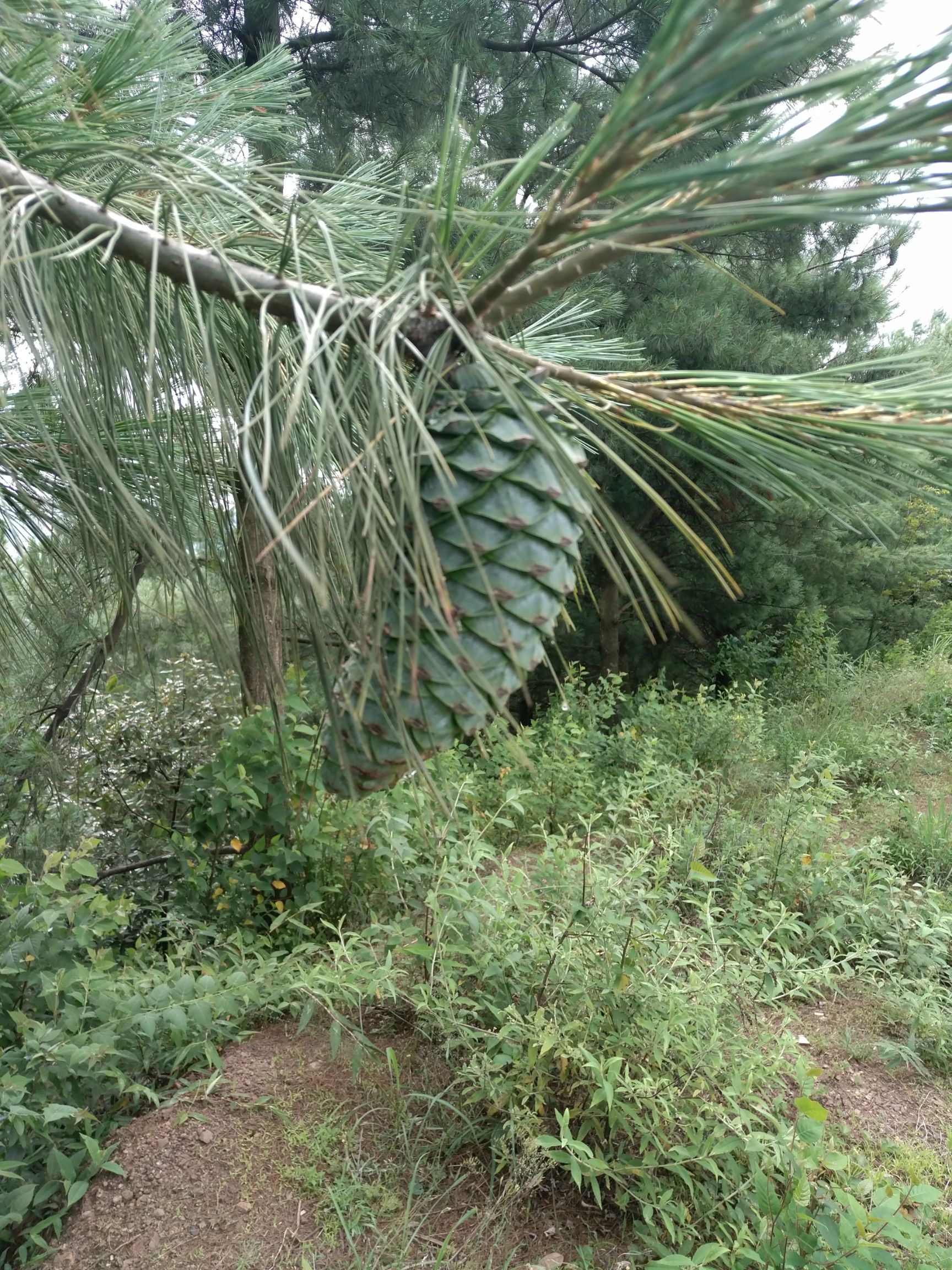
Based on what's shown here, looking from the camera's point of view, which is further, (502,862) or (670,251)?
(502,862)

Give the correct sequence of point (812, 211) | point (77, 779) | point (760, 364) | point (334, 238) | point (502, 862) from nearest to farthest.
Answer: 1. point (812, 211)
2. point (334, 238)
3. point (502, 862)
4. point (77, 779)
5. point (760, 364)

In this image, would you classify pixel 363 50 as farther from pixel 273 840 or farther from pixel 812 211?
pixel 812 211

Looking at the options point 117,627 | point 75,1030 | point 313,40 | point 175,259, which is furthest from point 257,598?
point 313,40

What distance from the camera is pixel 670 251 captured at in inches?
17.8

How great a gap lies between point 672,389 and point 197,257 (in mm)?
313

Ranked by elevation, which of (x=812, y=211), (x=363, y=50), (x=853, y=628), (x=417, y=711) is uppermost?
(x=363, y=50)

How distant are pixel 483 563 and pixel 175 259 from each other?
28 cm

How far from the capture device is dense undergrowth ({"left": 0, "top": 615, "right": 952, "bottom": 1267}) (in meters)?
1.45

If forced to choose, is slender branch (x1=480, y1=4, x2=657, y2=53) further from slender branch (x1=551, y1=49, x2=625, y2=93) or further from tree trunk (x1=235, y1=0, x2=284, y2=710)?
tree trunk (x1=235, y1=0, x2=284, y2=710)

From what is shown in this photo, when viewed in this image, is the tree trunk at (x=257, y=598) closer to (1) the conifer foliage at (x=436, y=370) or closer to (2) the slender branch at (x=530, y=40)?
(1) the conifer foliage at (x=436, y=370)

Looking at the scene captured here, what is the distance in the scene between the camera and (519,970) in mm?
1796

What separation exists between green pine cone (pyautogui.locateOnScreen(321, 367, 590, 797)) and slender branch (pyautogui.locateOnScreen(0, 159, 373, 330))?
104 mm

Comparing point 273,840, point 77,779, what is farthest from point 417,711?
point 77,779

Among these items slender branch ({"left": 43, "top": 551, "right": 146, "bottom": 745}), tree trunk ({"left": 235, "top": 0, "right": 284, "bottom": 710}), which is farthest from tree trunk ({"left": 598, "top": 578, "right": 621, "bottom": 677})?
tree trunk ({"left": 235, "top": 0, "right": 284, "bottom": 710})
